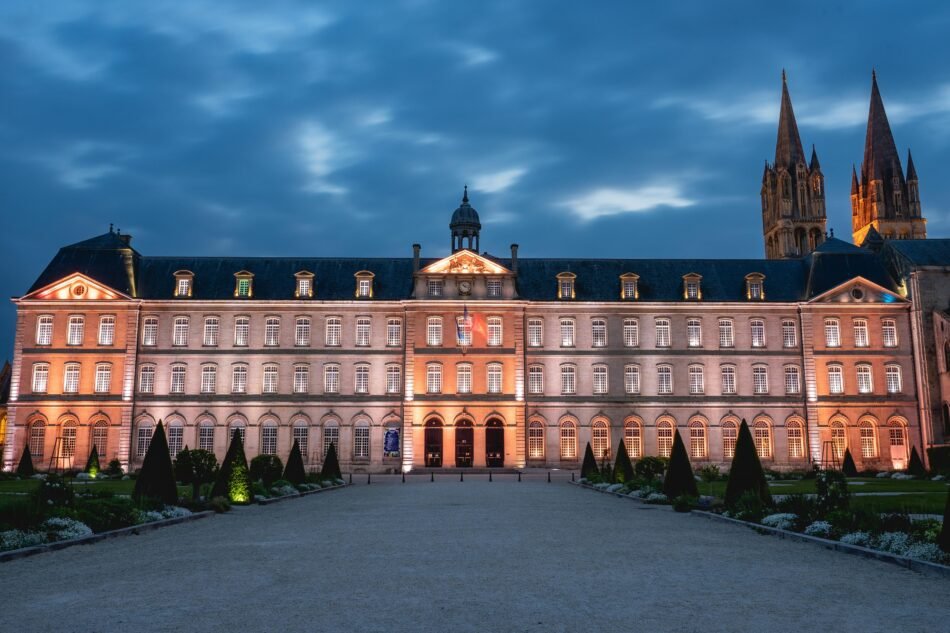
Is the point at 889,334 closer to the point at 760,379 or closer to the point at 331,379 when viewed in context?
the point at 760,379

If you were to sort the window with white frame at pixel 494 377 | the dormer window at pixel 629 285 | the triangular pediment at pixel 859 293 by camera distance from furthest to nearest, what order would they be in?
1. the dormer window at pixel 629 285
2. the triangular pediment at pixel 859 293
3. the window with white frame at pixel 494 377

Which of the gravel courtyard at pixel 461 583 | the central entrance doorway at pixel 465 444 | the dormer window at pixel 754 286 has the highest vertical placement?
the dormer window at pixel 754 286

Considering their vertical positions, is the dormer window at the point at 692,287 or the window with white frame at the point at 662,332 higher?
the dormer window at the point at 692,287

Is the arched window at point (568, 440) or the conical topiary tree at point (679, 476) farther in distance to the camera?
the arched window at point (568, 440)

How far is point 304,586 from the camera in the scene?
36.0 ft

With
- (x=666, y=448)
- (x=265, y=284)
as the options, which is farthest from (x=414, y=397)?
(x=666, y=448)

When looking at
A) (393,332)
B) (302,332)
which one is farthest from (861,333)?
(302,332)

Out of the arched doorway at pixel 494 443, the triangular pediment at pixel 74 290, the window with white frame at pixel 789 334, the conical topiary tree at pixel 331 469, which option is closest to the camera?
the conical topiary tree at pixel 331 469

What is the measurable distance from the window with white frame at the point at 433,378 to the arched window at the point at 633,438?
38.1 ft

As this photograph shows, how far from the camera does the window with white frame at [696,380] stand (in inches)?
2052

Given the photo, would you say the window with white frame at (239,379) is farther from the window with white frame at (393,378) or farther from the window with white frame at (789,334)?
the window with white frame at (789,334)

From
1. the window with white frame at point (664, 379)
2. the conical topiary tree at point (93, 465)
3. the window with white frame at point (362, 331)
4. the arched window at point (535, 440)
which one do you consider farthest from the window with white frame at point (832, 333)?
the conical topiary tree at point (93, 465)

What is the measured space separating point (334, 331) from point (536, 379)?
1274cm

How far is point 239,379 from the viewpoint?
51.4 metres
